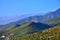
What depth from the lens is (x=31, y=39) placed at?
187 meters

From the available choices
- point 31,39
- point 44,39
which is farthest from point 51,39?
point 31,39

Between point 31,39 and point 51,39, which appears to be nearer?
point 51,39

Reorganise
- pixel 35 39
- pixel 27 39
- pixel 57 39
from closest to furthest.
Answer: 1. pixel 57 39
2. pixel 35 39
3. pixel 27 39

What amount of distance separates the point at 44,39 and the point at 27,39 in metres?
22.8

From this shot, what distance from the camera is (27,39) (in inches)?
7539

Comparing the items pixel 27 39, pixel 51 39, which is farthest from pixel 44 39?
pixel 27 39

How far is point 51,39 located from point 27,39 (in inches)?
1133

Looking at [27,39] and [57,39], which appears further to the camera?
[27,39]

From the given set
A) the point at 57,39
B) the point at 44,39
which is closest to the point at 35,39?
the point at 44,39

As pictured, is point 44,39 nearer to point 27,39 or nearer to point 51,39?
point 51,39

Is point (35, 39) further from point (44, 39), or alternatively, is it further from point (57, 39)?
point (57, 39)

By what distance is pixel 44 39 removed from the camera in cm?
17262

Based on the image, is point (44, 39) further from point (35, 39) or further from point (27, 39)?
point (27, 39)

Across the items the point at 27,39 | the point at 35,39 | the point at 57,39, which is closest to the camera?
the point at 57,39
